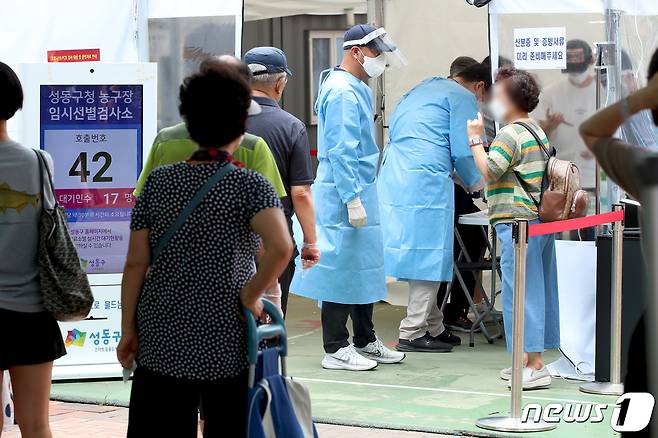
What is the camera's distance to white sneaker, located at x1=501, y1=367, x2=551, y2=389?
6.31 metres

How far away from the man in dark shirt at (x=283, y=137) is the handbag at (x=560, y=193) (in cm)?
135

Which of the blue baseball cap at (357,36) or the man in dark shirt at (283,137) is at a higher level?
the blue baseball cap at (357,36)

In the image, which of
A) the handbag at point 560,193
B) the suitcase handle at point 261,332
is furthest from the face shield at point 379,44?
the suitcase handle at point 261,332

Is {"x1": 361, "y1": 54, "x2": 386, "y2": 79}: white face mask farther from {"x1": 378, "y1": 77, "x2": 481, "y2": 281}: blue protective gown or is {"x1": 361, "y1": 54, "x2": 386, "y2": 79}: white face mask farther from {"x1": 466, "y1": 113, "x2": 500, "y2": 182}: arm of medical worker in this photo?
{"x1": 466, "y1": 113, "x2": 500, "y2": 182}: arm of medical worker

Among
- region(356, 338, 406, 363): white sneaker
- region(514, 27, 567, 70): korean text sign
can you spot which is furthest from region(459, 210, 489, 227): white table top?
region(514, 27, 567, 70): korean text sign

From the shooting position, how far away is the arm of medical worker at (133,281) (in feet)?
10.5

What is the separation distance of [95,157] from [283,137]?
58.4 inches

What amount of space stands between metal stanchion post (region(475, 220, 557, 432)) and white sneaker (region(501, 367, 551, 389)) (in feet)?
2.99

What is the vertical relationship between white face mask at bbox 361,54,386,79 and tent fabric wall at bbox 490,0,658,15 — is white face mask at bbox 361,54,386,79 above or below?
below

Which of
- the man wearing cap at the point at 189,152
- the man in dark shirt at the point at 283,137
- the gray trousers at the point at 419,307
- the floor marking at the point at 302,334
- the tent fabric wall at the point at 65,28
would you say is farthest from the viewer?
the floor marking at the point at 302,334

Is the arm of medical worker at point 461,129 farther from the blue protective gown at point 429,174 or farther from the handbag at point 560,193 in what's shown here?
the handbag at point 560,193

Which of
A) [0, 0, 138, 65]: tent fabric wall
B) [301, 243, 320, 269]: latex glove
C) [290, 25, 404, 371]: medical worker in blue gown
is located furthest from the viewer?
[0, 0, 138, 65]: tent fabric wall

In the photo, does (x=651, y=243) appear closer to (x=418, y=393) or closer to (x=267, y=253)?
(x=267, y=253)

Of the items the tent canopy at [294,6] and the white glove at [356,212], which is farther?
the tent canopy at [294,6]
